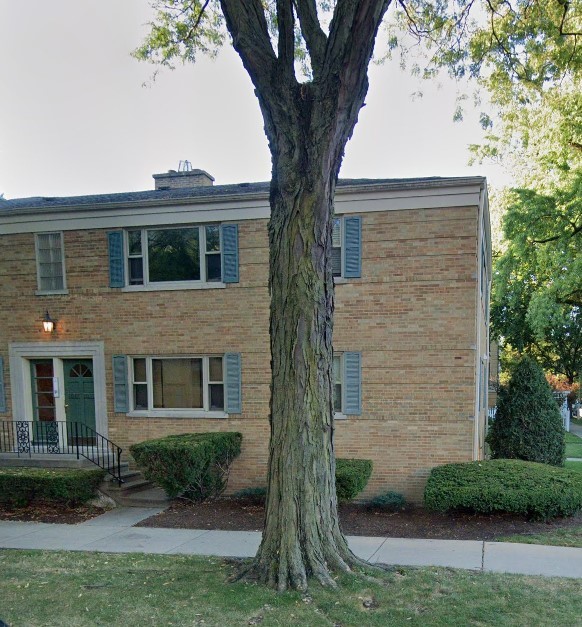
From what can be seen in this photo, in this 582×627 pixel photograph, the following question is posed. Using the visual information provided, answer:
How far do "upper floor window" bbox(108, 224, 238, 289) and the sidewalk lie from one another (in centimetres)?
469

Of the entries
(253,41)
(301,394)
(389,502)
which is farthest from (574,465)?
(253,41)

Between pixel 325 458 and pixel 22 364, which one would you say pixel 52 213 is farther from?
pixel 325 458

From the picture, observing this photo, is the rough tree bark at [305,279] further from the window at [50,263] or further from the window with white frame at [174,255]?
the window at [50,263]

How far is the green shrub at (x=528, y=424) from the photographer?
1165 centimetres

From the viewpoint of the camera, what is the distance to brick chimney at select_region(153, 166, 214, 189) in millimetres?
16203

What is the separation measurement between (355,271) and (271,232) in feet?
15.8

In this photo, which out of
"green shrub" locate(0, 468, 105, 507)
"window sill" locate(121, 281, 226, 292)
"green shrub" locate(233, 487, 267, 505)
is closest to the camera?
"green shrub" locate(0, 468, 105, 507)

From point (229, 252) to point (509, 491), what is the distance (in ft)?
21.7

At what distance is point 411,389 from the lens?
33.6 feet

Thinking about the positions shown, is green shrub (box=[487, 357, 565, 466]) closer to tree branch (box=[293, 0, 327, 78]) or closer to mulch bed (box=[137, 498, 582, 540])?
mulch bed (box=[137, 498, 582, 540])

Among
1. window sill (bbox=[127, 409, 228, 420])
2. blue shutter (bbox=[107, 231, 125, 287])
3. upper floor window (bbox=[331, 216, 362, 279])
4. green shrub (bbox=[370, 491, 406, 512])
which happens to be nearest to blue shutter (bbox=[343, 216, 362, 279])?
upper floor window (bbox=[331, 216, 362, 279])

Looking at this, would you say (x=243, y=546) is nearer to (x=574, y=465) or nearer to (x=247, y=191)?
(x=247, y=191)

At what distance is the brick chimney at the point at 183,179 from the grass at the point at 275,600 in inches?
475

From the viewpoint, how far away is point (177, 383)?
37.8 ft
